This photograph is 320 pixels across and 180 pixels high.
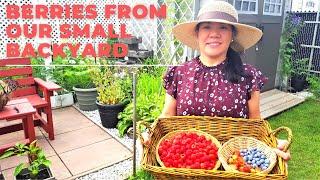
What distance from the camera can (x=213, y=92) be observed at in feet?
5.82

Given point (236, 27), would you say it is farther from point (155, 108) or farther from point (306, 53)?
point (306, 53)

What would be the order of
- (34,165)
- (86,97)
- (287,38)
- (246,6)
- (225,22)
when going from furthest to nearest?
1. (287,38)
2. (246,6)
3. (86,97)
4. (34,165)
5. (225,22)

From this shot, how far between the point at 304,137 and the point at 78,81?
3736 mm

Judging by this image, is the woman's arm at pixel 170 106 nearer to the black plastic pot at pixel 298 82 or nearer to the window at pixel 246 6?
the window at pixel 246 6

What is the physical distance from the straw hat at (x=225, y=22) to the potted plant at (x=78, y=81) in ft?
10.3

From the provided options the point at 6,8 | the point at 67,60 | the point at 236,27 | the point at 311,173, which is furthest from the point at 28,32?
the point at 311,173

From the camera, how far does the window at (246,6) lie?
4.81 meters

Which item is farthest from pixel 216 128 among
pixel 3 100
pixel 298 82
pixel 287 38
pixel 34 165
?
pixel 298 82

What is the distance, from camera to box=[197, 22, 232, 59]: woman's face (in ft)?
5.53

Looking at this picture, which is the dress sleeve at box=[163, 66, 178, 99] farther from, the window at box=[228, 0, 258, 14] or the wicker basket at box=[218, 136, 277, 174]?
the window at box=[228, 0, 258, 14]

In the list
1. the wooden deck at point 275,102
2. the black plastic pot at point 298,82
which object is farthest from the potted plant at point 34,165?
the black plastic pot at point 298,82

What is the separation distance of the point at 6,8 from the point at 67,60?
139 centimetres

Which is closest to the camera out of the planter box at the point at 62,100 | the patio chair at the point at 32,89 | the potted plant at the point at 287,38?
the patio chair at the point at 32,89

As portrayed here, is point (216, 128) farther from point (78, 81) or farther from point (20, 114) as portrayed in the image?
point (78, 81)
